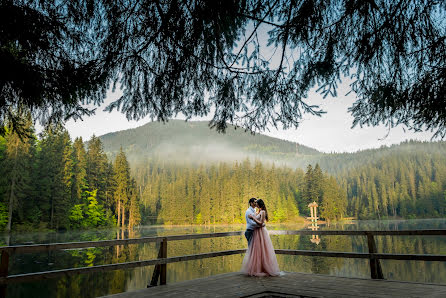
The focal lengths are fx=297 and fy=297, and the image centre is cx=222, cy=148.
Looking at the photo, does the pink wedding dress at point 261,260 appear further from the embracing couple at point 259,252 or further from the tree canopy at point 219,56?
the tree canopy at point 219,56

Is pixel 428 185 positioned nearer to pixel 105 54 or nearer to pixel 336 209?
pixel 336 209

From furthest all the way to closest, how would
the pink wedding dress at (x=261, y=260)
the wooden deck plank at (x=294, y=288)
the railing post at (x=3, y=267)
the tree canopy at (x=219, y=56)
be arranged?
1. the pink wedding dress at (x=261, y=260)
2. the wooden deck plank at (x=294, y=288)
3. the railing post at (x=3, y=267)
4. the tree canopy at (x=219, y=56)

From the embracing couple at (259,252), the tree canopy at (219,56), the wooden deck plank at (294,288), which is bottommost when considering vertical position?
the wooden deck plank at (294,288)

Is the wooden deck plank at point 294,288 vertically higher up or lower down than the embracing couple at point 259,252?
lower down

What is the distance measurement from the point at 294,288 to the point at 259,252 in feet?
4.35

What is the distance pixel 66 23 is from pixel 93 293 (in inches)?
489

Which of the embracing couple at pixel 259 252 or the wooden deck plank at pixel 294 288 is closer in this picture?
the wooden deck plank at pixel 294 288

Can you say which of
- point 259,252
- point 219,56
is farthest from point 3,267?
point 259,252

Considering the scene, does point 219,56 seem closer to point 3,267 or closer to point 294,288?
point 294,288

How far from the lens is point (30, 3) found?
3271 millimetres

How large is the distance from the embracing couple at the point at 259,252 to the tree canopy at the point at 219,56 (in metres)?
2.41

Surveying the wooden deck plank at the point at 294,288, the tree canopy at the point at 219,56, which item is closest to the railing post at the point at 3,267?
the wooden deck plank at the point at 294,288

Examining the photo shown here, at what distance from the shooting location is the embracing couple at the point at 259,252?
5801 millimetres

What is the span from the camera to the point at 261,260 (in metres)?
5.90
